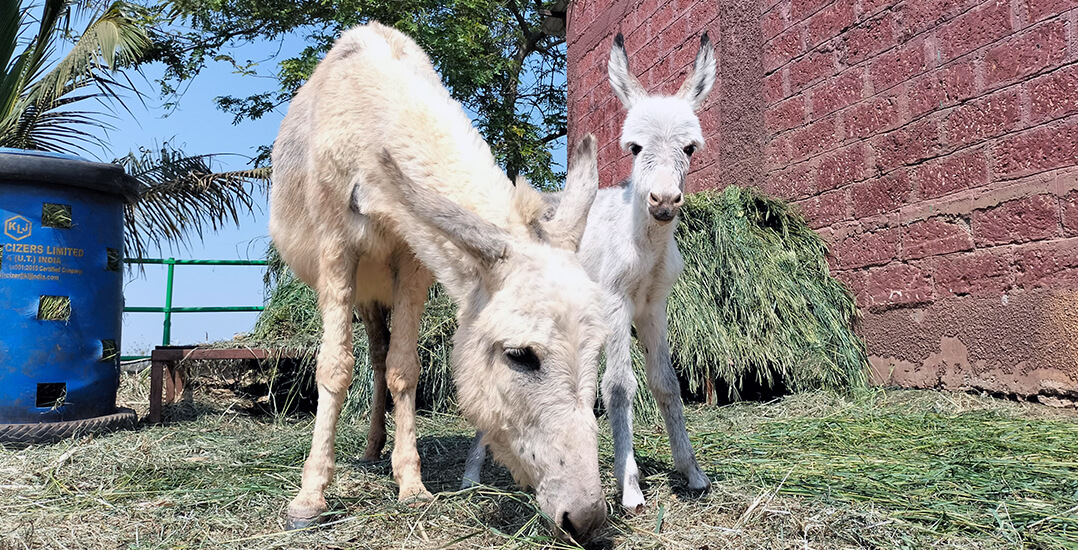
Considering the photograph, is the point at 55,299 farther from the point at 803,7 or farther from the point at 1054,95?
the point at 1054,95

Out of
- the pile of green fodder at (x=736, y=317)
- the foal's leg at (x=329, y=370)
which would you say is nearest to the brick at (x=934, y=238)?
the pile of green fodder at (x=736, y=317)

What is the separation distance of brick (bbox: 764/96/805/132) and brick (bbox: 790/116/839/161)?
0.09m

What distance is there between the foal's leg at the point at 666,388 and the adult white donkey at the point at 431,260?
42.7 inches

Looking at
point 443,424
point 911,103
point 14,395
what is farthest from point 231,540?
point 911,103

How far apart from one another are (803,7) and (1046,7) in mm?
2149

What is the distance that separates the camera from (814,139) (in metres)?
6.18

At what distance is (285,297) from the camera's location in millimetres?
6480

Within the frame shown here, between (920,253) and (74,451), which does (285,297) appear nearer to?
(74,451)

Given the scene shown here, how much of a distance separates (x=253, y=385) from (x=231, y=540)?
13.4 ft

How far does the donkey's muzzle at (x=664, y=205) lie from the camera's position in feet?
9.60

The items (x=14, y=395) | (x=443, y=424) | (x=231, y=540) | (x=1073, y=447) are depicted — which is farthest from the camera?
(x=443, y=424)

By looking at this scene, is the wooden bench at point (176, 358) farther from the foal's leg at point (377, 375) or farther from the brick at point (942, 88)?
the brick at point (942, 88)

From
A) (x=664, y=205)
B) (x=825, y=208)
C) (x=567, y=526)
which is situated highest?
(x=825, y=208)

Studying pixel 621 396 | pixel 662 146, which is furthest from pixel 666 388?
pixel 662 146
